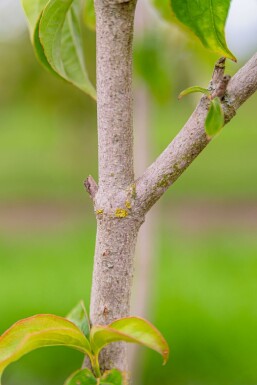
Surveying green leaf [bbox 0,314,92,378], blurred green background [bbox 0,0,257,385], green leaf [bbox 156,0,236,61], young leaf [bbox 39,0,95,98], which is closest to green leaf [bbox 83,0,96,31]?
young leaf [bbox 39,0,95,98]

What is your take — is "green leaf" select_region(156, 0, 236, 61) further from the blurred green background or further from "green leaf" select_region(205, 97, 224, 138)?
the blurred green background

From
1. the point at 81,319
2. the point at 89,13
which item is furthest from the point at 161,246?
the point at 81,319

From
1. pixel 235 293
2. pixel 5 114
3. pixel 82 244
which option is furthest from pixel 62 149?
pixel 235 293

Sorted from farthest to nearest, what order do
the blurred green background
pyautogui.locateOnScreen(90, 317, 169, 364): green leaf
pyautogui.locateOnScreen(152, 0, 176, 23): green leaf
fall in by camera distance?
1. the blurred green background
2. pyautogui.locateOnScreen(152, 0, 176, 23): green leaf
3. pyautogui.locateOnScreen(90, 317, 169, 364): green leaf

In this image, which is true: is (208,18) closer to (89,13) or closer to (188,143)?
(188,143)

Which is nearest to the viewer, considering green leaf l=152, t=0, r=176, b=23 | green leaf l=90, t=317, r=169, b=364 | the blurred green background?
green leaf l=90, t=317, r=169, b=364

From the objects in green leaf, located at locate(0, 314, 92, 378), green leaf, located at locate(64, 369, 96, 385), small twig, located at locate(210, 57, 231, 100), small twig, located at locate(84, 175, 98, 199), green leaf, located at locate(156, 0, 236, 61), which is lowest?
green leaf, located at locate(64, 369, 96, 385)

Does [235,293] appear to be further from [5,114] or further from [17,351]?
[5,114]
